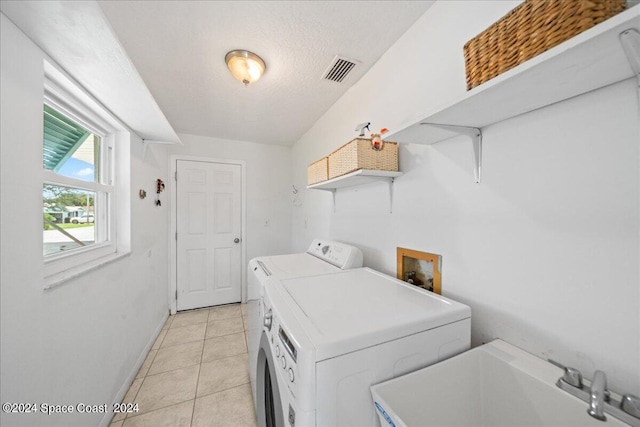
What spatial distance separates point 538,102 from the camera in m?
0.74

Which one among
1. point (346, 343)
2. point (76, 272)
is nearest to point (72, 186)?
point (76, 272)

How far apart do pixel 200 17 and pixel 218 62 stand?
1.24 feet

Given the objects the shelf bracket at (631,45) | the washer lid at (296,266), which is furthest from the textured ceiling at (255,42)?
the washer lid at (296,266)

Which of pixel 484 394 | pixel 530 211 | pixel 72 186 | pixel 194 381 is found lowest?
pixel 194 381

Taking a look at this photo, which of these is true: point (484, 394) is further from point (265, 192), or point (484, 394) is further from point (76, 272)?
point (265, 192)

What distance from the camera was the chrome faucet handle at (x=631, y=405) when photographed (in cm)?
55

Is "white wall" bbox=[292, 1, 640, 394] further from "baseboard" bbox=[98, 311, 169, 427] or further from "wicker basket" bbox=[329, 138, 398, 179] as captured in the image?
"baseboard" bbox=[98, 311, 169, 427]

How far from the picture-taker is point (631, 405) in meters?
0.56

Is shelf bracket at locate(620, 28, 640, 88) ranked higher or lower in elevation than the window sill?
higher

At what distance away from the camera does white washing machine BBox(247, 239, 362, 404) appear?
137 centimetres

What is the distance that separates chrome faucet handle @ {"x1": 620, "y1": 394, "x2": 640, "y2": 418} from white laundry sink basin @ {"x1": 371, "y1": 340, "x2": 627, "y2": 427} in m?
0.07

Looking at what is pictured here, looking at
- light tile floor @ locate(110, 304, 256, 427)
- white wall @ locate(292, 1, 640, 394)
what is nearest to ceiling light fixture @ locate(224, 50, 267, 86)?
white wall @ locate(292, 1, 640, 394)

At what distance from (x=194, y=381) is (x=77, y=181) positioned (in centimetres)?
167

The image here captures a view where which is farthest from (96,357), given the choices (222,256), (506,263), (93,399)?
(506,263)
